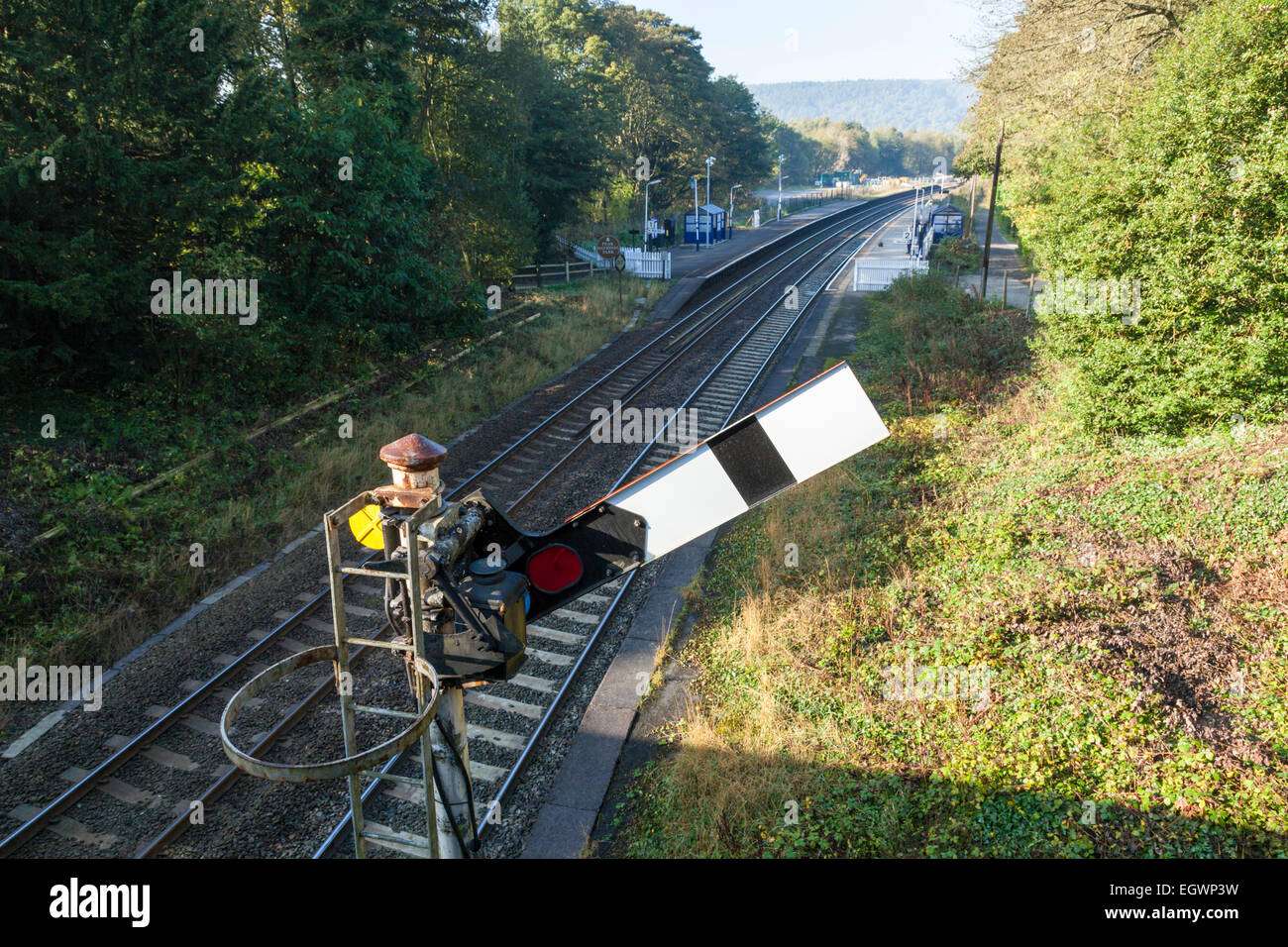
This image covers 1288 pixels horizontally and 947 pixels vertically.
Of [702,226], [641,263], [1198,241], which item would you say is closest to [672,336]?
[641,263]

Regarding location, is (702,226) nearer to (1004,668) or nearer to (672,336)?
(672,336)

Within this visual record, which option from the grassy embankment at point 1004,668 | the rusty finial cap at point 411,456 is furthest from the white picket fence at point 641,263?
the rusty finial cap at point 411,456

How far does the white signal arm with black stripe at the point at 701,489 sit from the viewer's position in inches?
105

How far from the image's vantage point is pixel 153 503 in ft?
38.7

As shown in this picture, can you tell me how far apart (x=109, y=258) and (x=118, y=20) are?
149 inches

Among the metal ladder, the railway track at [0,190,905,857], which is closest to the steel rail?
the railway track at [0,190,905,857]

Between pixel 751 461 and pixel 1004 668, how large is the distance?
582 centimetres

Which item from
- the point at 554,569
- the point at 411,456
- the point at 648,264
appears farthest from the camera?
the point at 648,264

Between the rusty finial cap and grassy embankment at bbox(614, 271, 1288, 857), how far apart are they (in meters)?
4.31

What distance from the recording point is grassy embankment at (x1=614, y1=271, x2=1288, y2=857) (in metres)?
5.99

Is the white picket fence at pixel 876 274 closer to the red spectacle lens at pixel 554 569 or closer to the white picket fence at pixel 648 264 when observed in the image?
the white picket fence at pixel 648 264

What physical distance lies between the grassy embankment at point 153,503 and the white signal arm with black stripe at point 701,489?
852 cm

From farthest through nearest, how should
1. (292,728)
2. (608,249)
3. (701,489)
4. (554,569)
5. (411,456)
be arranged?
(608,249)
(292,728)
(554,569)
(411,456)
(701,489)

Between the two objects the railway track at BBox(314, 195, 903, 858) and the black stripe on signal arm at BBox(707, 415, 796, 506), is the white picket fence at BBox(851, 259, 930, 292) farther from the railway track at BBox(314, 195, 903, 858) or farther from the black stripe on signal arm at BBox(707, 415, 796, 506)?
the black stripe on signal arm at BBox(707, 415, 796, 506)
